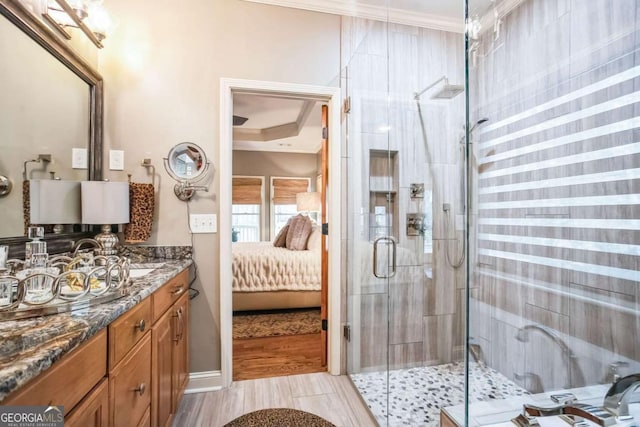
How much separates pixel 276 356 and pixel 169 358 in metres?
1.20

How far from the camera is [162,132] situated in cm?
205

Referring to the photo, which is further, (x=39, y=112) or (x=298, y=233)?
(x=298, y=233)

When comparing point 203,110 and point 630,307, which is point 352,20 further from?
point 630,307

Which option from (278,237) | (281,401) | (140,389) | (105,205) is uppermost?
(105,205)

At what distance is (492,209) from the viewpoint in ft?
6.35

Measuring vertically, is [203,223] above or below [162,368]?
above

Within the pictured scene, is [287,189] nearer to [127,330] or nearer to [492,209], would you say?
[492,209]

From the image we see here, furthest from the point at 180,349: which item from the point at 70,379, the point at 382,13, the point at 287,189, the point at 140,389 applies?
the point at 287,189

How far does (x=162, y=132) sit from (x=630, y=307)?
2760mm

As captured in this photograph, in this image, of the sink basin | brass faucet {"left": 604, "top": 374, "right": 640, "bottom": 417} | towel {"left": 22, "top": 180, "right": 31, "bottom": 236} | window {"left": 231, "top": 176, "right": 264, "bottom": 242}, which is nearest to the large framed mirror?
towel {"left": 22, "top": 180, "right": 31, "bottom": 236}

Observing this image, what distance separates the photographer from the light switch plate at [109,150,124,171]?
1974mm

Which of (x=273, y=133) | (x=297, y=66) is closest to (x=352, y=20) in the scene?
(x=297, y=66)

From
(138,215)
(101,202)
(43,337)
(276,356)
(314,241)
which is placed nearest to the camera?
(43,337)

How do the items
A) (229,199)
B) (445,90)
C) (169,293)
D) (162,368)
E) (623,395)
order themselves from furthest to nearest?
(229,199) < (445,90) < (169,293) < (162,368) < (623,395)
